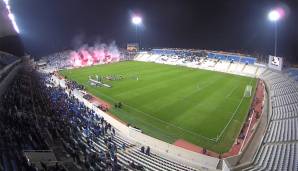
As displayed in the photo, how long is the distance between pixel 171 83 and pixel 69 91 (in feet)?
46.2

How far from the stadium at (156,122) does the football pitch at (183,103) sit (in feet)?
0.31

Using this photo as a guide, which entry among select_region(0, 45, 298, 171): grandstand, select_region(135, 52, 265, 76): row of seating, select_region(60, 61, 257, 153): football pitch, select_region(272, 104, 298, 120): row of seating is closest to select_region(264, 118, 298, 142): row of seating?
select_region(0, 45, 298, 171): grandstand

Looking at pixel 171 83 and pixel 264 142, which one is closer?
pixel 264 142

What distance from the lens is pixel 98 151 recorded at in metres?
19.1

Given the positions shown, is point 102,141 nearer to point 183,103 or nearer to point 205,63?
point 183,103

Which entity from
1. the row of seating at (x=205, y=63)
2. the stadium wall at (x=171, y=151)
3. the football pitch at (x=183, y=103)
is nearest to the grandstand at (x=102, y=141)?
the stadium wall at (x=171, y=151)

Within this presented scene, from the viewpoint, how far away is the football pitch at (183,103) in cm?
2258

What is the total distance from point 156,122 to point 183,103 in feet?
19.7

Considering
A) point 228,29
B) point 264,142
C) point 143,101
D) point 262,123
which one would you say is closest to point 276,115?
point 262,123

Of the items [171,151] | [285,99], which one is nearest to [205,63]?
[285,99]

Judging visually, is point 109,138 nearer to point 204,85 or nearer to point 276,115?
point 276,115

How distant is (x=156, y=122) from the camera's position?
82.4ft

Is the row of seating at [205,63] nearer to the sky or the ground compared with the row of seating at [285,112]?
nearer to the sky

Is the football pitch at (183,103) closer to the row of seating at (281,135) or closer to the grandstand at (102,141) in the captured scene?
the grandstand at (102,141)
